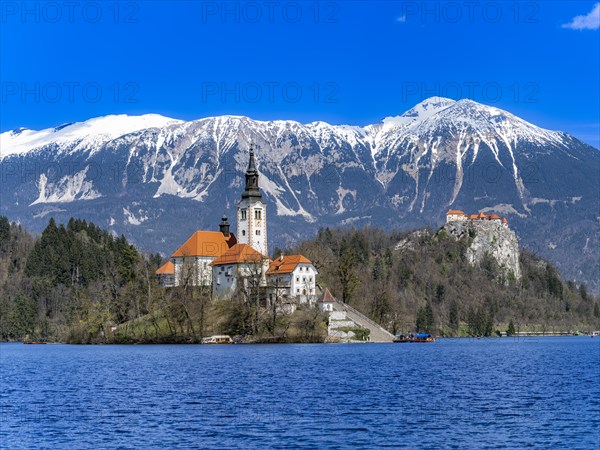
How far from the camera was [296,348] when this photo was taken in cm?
12688

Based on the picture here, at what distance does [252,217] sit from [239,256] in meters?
12.5

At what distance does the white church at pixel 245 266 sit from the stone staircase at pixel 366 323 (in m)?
5.21

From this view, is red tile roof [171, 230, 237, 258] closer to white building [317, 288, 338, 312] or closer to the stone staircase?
the stone staircase

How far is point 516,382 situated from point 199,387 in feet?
80.5

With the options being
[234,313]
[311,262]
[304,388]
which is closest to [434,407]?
[304,388]

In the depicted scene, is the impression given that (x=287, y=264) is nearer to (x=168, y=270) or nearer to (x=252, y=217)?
(x=252, y=217)

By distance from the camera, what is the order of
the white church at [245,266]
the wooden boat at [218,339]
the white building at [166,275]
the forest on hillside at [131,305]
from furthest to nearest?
the white building at [166,275]
the white church at [245,266]
the forest on hillside at [131,305]
the wooden boat at [218,339]

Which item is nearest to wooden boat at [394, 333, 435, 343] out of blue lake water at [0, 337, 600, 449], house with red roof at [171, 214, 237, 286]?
house with red roof at [171, 214, 237, 286]

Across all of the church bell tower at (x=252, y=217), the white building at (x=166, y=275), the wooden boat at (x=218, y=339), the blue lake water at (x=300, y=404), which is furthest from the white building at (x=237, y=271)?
the blue lake water at (x=300, y=404)


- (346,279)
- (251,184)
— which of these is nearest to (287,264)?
(346,279)

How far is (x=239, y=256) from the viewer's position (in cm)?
15700

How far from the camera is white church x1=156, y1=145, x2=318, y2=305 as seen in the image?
490 feet

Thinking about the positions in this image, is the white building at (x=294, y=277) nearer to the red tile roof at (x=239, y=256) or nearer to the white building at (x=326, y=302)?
the white building at (x=326, y=302)

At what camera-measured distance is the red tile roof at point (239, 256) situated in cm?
15450
